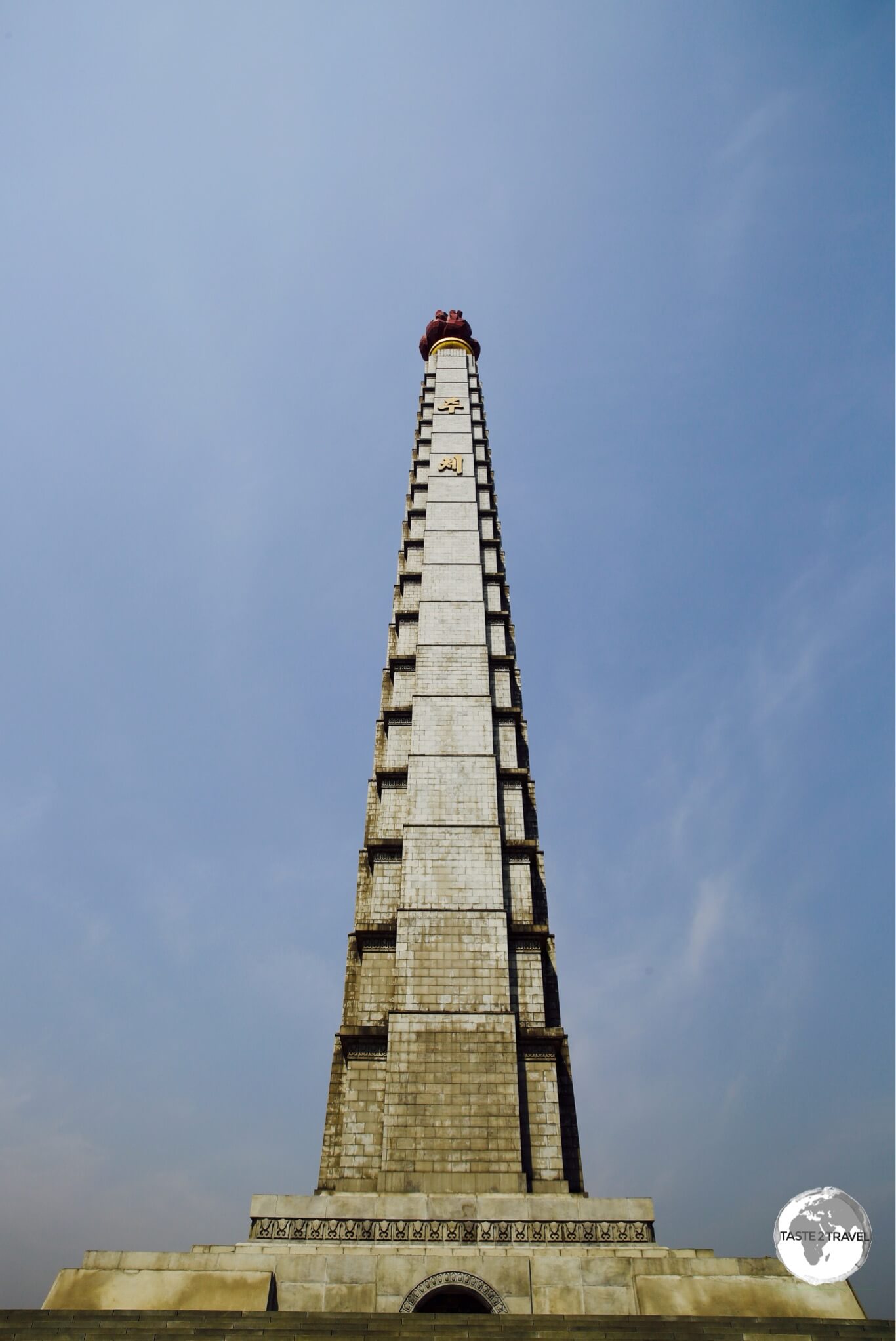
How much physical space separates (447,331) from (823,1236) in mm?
42100

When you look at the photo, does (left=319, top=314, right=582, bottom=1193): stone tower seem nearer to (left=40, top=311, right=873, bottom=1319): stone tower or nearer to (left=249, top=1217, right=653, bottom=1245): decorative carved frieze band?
(left=40, top=311, right=873, bottom=1319): stone tower

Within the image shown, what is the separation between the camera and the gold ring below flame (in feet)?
138

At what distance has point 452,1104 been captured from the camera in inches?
627

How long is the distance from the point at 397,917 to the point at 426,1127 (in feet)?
14.8

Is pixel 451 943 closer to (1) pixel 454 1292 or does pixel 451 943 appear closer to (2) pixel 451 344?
(1) pixel 454 1292

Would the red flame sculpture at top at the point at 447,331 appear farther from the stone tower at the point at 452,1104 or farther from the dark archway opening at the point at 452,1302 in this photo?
the dark archway opening at the point at 452,1302

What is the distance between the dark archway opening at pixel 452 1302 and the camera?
11969 millimetres

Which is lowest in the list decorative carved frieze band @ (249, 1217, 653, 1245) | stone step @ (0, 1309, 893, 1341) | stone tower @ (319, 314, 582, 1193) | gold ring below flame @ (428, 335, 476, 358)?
stone step @ (0, 1309, 893, 1341)

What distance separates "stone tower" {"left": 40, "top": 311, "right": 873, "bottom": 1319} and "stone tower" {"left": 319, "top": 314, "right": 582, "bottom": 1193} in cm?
5

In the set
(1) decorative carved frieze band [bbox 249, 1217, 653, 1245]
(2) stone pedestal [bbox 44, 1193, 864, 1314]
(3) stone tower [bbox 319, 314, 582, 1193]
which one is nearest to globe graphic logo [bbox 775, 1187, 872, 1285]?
(2) stone pedestal [bbox 44, 1193, 864, 1314]

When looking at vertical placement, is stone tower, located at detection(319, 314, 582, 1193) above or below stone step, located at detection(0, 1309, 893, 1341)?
above

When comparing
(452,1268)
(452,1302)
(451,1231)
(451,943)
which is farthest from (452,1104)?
(452,1268)

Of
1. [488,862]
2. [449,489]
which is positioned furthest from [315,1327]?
[449,489]

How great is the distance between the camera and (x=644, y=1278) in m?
11.4
